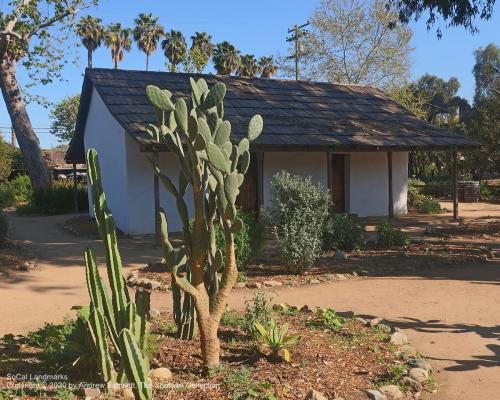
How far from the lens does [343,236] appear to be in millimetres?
10641

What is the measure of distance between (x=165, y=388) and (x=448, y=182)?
78.4ft

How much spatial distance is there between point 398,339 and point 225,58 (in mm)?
40341

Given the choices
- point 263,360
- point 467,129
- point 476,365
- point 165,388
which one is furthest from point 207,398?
point 467,129

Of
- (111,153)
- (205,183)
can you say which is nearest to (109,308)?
(205,183)

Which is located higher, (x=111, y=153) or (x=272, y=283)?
(x=111, y=153)

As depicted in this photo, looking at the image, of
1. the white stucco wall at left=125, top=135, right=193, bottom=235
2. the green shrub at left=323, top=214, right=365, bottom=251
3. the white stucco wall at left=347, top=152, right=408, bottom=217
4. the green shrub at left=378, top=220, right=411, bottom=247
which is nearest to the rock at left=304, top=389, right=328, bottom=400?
the green shrub at left=323, top=214, right=365, bottom=251

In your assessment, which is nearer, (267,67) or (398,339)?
(398,339)

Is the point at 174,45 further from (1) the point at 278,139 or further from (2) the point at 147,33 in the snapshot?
(1) the point at 278,139

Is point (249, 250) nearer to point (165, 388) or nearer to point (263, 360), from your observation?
point (263, 360)

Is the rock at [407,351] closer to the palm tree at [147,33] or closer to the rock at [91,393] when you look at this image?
the rock at [91,393]

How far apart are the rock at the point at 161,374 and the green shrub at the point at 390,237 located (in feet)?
25.6

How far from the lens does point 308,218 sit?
29.4ft

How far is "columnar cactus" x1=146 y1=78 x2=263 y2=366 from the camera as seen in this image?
13.0ft

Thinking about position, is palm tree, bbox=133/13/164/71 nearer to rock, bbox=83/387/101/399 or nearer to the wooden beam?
the wooden beam
